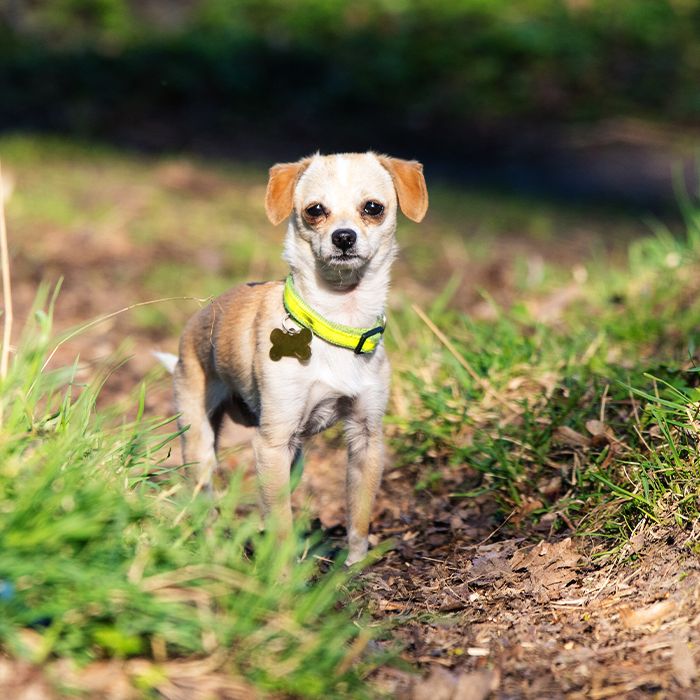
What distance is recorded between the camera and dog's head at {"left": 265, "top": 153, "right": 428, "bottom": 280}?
3.70m

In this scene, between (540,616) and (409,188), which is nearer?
(540,616)

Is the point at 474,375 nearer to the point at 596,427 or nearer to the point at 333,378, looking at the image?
the point at 596,427

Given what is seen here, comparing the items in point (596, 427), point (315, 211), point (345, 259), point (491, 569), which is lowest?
point (491, 569)

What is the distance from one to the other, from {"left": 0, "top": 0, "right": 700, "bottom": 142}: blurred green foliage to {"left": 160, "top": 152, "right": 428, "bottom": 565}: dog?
29.0 feet

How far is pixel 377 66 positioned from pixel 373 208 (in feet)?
32.7

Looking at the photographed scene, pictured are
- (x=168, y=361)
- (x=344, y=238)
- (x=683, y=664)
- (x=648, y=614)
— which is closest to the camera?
(x=683, y=664)

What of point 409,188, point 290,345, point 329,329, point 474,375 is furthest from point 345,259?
point 474,375

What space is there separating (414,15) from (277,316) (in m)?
11.5

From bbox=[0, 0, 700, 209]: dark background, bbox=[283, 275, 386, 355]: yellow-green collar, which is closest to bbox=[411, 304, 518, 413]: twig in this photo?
bbox=[283, 275, 386, 355]: yellow-green collar

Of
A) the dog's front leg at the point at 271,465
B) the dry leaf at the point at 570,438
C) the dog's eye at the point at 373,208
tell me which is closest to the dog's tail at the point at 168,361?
the dog's front leg at the point at 271,465

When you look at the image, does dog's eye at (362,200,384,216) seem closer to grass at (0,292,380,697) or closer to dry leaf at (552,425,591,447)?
dry leaf at (552,425,591,447)

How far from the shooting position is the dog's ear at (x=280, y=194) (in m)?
3.86

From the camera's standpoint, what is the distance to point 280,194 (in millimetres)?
3873

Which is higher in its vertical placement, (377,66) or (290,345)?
(290,345)
